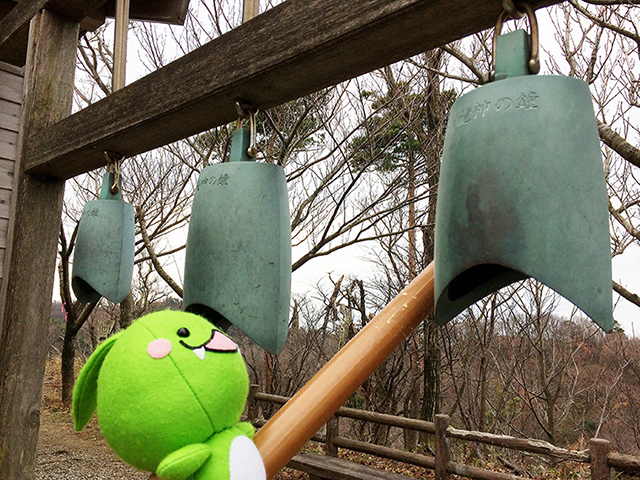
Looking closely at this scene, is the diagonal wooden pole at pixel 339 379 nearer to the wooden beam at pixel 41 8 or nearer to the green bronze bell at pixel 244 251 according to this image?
the green bronze bell at pixel 244 251

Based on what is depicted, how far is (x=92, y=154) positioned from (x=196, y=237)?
31.3 inches

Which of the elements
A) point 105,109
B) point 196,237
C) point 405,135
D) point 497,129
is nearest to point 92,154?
point 105,109

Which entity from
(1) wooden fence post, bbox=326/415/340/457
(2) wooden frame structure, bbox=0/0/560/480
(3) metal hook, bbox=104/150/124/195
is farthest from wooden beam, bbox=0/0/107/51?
(1) wooden fence post, bbox=326/415/340/457

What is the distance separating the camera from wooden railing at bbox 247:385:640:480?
4051mm

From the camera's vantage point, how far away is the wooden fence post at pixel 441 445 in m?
4.88

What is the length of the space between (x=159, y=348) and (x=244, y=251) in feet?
0.96

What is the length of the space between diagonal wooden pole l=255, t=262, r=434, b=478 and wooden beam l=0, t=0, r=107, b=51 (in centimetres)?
161

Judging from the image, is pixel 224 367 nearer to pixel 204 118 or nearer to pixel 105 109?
pixel 204 118

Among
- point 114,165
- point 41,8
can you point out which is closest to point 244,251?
point 114,165

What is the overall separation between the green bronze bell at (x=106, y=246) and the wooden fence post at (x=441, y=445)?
13.5ft

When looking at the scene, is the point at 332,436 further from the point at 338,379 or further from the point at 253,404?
the point at 338,379

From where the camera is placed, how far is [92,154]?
1632mm

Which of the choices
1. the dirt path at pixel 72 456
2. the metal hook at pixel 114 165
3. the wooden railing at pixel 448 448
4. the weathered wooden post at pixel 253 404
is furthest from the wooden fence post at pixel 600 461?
the metal hook at pixel 114 165

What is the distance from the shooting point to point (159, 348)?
0.74 m
